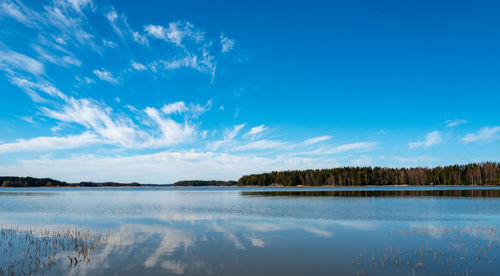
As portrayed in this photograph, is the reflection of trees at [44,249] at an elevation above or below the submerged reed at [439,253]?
below

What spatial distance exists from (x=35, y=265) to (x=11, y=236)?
1110 centimetres

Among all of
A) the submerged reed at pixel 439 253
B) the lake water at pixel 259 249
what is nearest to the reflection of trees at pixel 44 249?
the lake water at pixel 259 249

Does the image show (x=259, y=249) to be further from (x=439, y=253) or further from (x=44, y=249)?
(x=44, y=249)

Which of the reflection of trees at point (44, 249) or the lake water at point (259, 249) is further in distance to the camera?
the reflection of trees at point (44, 249)

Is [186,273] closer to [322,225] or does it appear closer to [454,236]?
[322,225]

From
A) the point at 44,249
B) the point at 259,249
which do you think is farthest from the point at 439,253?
the point at 44,249

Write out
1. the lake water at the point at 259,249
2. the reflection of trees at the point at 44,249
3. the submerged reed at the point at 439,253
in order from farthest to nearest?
the reflection of trees at the point at 44,249 < the lake water at the point at 259,249 < the submerged reed at the point at 439,253

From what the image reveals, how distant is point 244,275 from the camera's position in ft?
45.9

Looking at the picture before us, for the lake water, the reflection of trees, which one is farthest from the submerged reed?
the reflection of trees

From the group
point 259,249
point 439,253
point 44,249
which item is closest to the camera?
point 439,253

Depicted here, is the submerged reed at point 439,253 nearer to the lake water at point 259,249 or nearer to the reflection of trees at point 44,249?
the lake water at point 259,249

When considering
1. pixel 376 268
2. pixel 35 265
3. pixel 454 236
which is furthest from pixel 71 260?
pixel 454 236

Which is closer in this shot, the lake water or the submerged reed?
the submerged reed

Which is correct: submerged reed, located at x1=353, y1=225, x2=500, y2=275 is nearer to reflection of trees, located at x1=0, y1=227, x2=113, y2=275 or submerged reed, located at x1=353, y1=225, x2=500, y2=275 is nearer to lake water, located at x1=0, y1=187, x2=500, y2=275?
lake water, located at x1=0, y1=187, x2=500, y2=275
